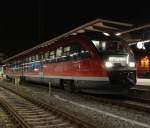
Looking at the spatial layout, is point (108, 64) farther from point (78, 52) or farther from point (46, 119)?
point (46, 119)

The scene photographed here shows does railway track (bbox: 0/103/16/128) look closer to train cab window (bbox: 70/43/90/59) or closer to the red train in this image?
the red train

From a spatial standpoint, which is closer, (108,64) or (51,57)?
(108,64)

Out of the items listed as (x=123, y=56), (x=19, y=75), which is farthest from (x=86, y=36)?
(x=19, y=75)

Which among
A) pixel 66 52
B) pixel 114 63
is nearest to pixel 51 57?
pixel 66 52

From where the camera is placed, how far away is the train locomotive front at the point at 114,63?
49.6 feet

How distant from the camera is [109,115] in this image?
11523mm

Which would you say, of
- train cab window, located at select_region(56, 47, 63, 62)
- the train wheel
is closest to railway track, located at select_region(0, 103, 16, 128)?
the train wheel

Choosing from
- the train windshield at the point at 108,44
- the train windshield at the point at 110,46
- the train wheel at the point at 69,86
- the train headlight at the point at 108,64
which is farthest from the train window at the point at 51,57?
the train headlight at the point at 108,64

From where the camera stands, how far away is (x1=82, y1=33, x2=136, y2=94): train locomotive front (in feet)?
49.6

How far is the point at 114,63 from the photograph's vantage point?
15430 mm

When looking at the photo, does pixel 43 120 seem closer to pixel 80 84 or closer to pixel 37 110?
pixel 37 110

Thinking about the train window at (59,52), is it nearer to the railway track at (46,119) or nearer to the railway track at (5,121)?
the railway track at (46,119)

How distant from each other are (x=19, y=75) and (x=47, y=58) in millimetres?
13311

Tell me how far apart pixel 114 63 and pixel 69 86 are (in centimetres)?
418
